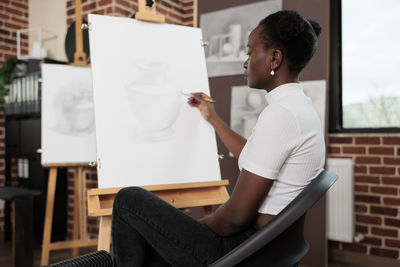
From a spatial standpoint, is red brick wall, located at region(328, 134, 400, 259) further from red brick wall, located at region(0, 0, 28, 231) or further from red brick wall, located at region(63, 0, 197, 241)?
red brick wall, located at region(0, 0, 28, 231)

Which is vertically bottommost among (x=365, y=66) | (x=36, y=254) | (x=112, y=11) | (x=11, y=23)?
(x=36, y=254)

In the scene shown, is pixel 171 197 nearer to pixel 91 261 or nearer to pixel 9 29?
pixel 91 261

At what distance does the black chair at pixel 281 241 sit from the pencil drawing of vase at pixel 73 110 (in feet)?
4.34

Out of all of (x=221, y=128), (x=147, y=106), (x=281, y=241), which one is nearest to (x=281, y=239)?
(x=281, y=241)

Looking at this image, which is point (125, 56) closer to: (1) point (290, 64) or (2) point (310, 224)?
(1) point (290, 64)

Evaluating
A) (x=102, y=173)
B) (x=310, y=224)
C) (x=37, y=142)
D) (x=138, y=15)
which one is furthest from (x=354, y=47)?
(x=37, y=142)

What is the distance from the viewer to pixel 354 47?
256 centimetres

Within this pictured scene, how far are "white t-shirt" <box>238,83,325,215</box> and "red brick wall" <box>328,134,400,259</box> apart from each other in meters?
1.53

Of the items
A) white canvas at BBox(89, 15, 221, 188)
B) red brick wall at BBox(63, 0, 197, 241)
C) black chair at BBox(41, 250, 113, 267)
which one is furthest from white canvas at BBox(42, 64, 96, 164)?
black chair at BBox(41, 250, 113, 267)

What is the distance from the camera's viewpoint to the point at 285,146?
3.22 ft

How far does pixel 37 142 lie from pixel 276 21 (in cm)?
246

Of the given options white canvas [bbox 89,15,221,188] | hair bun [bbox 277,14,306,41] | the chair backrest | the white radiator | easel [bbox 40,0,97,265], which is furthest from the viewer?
the white radiator

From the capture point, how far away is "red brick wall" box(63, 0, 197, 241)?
2.76 metres

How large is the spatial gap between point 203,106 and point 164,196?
0.44m
